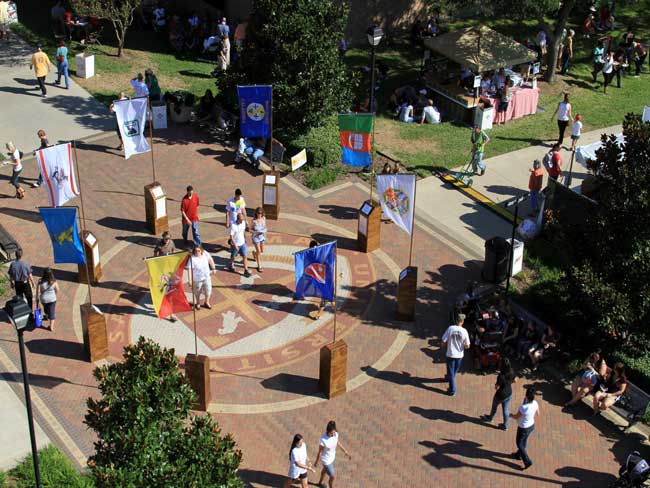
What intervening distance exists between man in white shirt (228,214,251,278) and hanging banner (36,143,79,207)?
11.9ft

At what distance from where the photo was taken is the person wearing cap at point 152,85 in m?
29.0

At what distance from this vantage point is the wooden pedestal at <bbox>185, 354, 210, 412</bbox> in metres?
17.4

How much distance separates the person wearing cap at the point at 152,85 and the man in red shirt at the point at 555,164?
1217 centimetres

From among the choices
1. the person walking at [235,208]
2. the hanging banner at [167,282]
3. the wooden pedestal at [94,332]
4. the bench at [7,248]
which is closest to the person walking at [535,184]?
the person walking at [235,208]

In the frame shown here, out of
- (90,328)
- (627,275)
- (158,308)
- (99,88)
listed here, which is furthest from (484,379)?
(99,88)

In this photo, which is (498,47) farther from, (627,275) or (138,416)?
(138,416)

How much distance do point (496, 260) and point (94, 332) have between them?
917 centimetres

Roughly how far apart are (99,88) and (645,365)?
19536 millimetres

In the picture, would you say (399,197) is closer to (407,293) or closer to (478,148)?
(407,293)

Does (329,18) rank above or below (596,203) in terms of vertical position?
above

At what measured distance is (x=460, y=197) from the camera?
25953mm

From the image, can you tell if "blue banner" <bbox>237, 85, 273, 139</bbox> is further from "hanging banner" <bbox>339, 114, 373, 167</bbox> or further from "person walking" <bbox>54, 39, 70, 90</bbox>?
"person walking" <bbox>54, 39, 70, 90</bbox>

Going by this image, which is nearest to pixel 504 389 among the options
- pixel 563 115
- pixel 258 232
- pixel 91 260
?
pixel 258 232

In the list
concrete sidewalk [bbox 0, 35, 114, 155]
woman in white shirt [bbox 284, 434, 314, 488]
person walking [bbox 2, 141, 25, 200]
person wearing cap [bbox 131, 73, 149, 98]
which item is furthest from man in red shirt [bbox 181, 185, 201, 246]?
woman in white shirt [bbox 284, 434, 314, 488]
